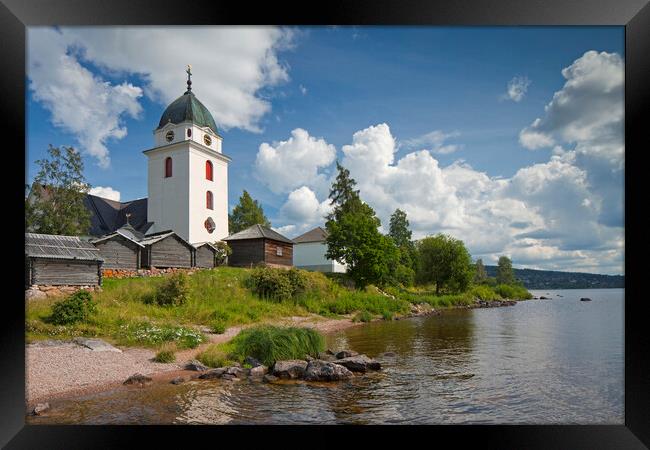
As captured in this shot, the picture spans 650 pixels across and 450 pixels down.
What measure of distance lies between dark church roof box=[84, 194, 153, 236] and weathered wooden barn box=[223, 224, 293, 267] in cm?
401

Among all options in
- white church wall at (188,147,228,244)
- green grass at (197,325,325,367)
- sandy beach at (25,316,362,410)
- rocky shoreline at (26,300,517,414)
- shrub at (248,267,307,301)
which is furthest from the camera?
white church wall at (188,147,228,244)

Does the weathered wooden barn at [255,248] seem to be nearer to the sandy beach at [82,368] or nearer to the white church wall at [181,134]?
the white church wall at [181,134]

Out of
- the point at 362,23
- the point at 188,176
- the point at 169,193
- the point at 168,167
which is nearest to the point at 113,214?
the point at 169,193

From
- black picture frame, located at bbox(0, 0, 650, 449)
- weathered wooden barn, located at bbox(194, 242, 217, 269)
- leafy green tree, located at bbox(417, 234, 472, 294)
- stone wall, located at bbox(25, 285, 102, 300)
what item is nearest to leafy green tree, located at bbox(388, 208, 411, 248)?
leafy green tree, located at bbox(417, 234, 472, 294)

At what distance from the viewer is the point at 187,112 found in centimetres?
2030

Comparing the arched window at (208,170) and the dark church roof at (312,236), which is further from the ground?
the arched window at (208,170)

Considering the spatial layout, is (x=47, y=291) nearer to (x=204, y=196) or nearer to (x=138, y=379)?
(x=138, y=379)

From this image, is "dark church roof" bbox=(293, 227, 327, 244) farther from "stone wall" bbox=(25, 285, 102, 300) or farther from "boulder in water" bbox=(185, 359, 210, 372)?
"boulder in water" bbox=(185, 359, 210, 372)

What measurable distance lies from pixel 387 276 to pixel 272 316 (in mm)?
9323

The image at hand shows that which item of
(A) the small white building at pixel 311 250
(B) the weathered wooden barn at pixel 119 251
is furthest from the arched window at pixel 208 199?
(A) the small white building at pixel 311 250

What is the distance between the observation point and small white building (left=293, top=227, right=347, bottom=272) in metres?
23.4

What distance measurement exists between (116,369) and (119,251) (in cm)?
899

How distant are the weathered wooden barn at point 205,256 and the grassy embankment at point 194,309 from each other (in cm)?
273

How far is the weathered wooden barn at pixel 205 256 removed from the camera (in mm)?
17259
